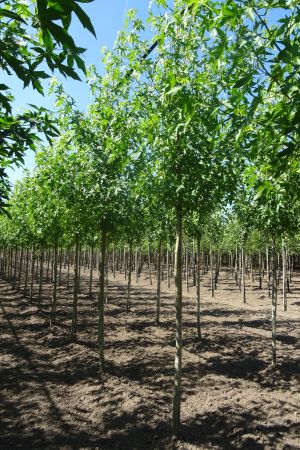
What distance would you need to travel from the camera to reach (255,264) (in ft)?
186

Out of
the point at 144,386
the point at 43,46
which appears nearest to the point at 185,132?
the point at 43,46

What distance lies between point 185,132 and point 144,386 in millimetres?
6431

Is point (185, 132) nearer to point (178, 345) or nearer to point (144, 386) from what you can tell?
point (178, 345)

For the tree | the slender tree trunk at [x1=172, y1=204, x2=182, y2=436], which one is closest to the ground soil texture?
the slender tree trunk at [x1=172, y1=204, x2=182, y2=436]

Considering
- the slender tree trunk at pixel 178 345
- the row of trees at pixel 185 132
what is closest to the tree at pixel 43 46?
the row of trees at pixel 185 132

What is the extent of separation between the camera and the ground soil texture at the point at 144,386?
669 cm


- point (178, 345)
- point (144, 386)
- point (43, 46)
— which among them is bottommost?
point (144, 386)

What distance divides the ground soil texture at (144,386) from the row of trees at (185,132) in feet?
3.01

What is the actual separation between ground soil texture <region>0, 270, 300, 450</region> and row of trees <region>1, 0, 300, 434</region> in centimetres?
92

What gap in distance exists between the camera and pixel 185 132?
6.00 m

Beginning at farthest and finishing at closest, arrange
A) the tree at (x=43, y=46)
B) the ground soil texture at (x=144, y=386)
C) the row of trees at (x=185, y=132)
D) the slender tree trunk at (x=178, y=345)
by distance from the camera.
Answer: the ground soil texture at (x=144, y=386) → the slender tree trunk at (x=178, y=345) → the row of trees at (x=185, y=132) → the tree at (x=43, y=46)

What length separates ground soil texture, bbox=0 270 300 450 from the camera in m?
6.69

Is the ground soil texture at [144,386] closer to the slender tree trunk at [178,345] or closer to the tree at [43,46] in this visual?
the slender tree trunk at [178,345]

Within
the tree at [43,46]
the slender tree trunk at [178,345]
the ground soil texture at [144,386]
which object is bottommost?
the ground soil texture at [144,386]
